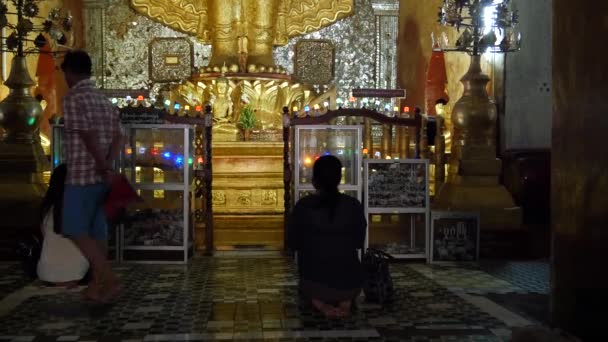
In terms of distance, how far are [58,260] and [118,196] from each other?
83cm

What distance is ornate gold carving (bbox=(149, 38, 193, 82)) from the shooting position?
11922 millimetres

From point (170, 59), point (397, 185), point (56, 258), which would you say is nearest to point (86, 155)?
point (56, 258)

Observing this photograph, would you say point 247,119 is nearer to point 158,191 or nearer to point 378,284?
point 158,191

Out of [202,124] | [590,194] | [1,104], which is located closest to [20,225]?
[1,104]

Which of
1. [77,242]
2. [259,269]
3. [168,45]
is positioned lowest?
[259,269]

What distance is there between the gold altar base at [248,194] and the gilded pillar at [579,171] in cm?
421

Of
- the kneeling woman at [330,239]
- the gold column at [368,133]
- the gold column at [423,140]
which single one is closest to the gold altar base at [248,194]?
the gold column at [368,133]

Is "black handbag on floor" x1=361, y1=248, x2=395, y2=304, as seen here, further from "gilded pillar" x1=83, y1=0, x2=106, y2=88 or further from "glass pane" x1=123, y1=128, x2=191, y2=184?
"gilded pillar" x1=83, y1=0, x2=106, y2=88

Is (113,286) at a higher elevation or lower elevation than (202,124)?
lower

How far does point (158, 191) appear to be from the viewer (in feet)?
21.0

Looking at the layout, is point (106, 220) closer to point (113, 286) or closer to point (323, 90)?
point (113, 286)

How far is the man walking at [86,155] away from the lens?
4.20 meters

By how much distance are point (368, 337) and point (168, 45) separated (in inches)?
354

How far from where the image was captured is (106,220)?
4.39 meters
